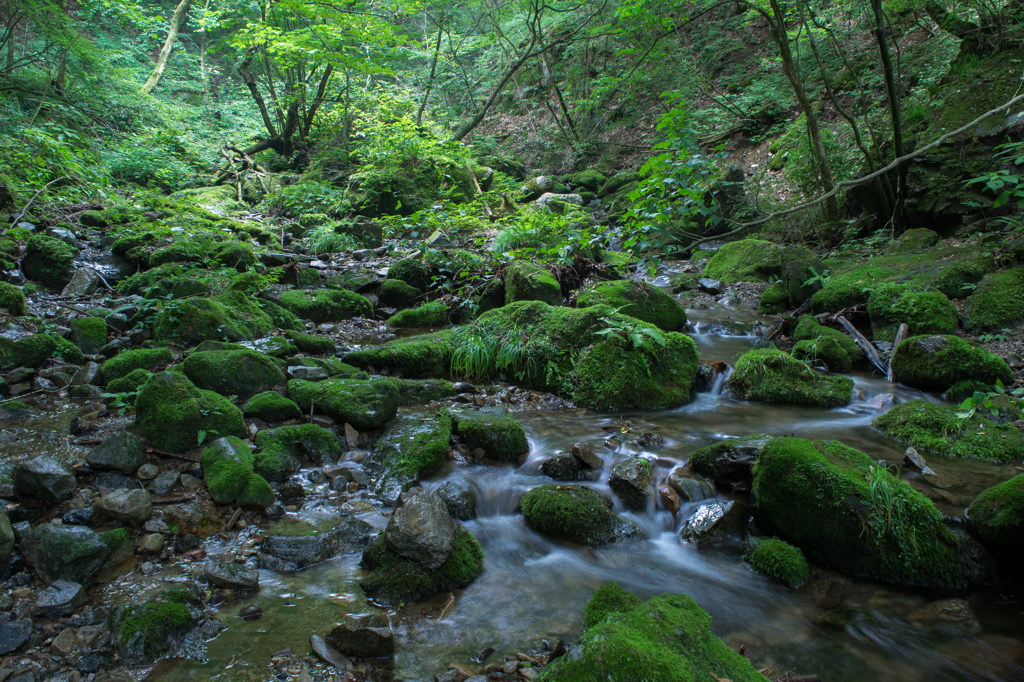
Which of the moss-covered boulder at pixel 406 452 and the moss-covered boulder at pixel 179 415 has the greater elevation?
the moss-covered boulder at pixel 179 415

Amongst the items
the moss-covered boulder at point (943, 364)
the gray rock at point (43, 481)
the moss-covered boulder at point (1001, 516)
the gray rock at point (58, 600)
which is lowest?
the gray rock at point (58, 600)

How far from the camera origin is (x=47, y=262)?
7621 millimetres

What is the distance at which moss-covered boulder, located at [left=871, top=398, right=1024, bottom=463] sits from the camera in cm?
444

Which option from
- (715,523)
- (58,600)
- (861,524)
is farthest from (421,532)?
(861,524)

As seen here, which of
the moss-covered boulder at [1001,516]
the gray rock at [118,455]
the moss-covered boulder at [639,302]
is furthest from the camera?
the moss-covered boulder at [639,302]

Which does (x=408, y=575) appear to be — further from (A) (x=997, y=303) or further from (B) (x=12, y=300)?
(A) (x=997, y=303)

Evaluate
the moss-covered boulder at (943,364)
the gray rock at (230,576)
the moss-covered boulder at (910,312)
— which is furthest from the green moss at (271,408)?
the moss-covered boulder at (910,312)

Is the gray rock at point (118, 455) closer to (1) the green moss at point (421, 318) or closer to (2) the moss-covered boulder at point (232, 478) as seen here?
(2) the moss-covered boulder at point (232, 478)

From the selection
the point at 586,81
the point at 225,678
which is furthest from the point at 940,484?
the point at 586,81

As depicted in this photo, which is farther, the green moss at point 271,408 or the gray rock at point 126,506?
the green moss at point 271,408

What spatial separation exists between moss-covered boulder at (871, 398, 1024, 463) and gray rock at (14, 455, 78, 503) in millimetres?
6542

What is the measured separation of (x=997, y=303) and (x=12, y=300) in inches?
491

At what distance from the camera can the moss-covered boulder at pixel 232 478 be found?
11.4ft

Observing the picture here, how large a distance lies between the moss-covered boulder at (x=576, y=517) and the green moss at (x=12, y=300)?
624cm
